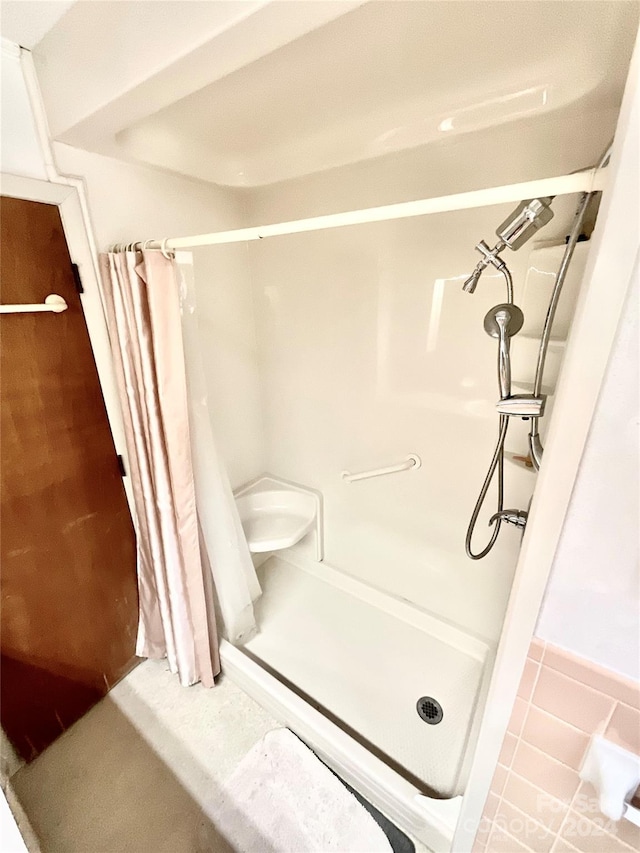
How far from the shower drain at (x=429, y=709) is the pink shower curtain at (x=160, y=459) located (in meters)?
0.88

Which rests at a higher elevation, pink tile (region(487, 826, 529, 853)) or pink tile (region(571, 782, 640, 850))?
pink tile (region(571, 782, 640, 850))

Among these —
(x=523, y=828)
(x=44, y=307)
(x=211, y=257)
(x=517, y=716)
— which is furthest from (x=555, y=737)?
(x=211, y=257)

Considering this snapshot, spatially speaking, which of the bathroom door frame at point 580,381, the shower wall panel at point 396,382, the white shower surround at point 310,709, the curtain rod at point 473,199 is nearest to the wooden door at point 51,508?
the white shower surround at point 310,709

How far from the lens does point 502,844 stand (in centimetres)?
88

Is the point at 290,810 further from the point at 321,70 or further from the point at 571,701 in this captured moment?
the point at 321,70

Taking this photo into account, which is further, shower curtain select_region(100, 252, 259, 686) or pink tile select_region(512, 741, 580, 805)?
shower curtain select_region(100, 252, 259, 686)

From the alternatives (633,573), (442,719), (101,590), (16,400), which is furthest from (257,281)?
(442,719)

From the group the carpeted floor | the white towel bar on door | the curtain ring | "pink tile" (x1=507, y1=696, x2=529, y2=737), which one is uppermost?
the curtain ring

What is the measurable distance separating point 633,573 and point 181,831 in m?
1.62

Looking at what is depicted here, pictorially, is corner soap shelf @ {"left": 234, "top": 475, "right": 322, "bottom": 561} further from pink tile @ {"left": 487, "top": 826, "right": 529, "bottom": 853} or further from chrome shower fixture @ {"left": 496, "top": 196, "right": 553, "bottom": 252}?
chrome shower fixture @ {"left": 496, "top": 196, "right": 553, "bottom": 252}

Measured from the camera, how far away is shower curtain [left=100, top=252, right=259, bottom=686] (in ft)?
3.83

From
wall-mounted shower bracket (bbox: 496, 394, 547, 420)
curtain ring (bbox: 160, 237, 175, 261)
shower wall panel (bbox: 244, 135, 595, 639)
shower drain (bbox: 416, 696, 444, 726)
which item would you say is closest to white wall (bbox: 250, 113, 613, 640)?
shower wall panel (bbox: 244, 135, 595, 639)

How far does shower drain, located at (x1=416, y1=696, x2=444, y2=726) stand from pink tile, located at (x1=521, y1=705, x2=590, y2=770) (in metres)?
0.90

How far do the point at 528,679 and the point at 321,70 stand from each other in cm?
157
